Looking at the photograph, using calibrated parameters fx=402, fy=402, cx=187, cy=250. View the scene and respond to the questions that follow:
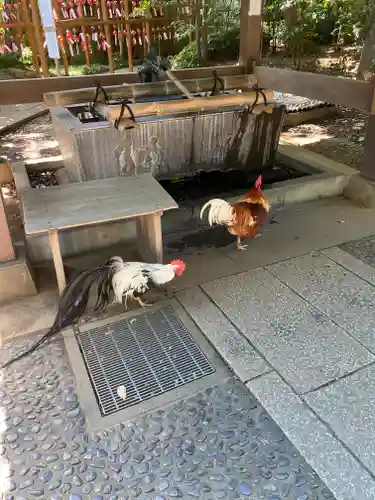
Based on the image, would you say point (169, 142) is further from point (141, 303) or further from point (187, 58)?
point (187, 58)

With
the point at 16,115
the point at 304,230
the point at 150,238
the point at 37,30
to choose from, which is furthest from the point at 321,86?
the point at 16,115

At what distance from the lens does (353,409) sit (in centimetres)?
249

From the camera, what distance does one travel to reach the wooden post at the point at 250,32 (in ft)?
17.9

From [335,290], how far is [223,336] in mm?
1170

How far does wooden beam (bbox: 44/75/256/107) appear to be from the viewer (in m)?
4.83

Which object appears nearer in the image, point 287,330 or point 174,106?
point 287,330

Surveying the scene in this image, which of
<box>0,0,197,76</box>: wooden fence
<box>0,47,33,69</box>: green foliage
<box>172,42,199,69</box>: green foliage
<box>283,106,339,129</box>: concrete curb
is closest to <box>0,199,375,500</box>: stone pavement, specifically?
<box>0,0,197,76</box>: wooden fence

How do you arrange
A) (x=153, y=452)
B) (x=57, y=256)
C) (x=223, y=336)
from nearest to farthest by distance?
(x=153, y=452) → (x=223, y=336) → (x=57, y=256)

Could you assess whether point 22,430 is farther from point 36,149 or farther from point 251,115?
point 36,149

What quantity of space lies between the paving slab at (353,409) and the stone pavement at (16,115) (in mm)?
8182

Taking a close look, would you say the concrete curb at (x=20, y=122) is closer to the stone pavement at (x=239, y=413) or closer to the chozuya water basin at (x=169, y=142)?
the chozuya water basin at (x=169, y=142)

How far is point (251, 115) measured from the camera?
497 cm

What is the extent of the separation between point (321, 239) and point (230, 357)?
80.9 inches

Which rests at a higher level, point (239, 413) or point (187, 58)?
point (187, 58)
